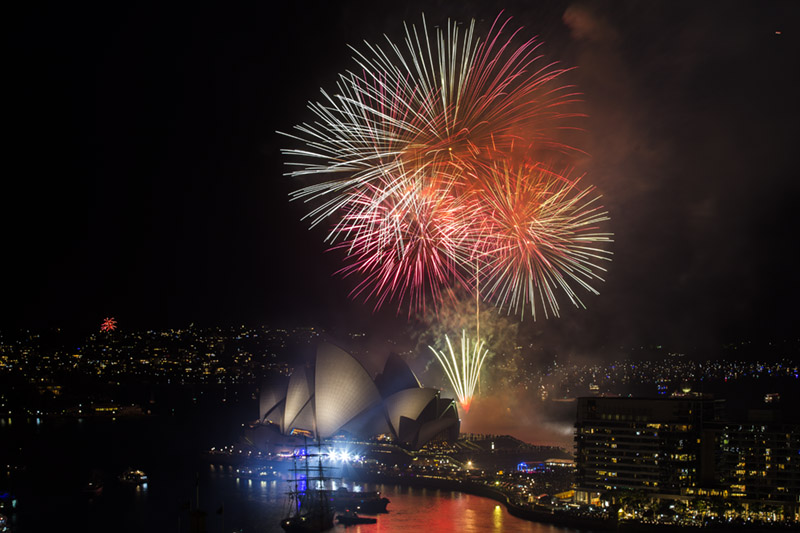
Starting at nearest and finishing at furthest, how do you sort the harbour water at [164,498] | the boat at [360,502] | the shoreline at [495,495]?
the shoreline at [495,495] < the harbour water at [164,498] < the boat at [360,502]

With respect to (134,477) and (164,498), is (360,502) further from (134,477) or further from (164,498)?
(134,477)

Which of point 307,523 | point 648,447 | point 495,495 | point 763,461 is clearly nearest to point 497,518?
point 495,495

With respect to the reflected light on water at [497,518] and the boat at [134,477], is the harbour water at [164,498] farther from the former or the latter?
the boat at [134,477]

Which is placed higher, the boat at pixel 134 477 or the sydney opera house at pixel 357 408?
the sydney opera house at pixel 357 408

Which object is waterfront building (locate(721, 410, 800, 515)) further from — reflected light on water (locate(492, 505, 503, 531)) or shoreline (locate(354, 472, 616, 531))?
reflected light on water (locate(492, 505, 503, 531))

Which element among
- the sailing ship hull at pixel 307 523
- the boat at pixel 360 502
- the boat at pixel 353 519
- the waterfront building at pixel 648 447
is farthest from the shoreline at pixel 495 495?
the sailing ship hull at pixel 307 523
